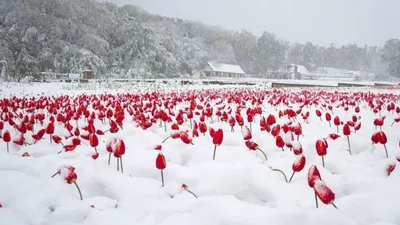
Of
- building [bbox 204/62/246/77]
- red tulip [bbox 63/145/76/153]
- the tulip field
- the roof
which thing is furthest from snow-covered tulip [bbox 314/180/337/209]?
the roof

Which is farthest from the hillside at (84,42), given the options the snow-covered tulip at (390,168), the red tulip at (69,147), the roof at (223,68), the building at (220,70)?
the snow-covered tulip at (390,168)

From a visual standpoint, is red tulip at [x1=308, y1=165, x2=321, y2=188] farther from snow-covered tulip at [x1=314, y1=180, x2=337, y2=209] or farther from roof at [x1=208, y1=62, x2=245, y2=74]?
roof at [x1=208, y1=62, x2=245, y2=74]

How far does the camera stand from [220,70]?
7725 centimetres

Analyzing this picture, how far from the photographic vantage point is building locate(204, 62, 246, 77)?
249 ft

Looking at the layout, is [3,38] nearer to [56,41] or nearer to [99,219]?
[56,41]

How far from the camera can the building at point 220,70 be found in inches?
2982

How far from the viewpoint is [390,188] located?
82.4 inches

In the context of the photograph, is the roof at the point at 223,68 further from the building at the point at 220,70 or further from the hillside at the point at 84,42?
the hillside at the point at 84,42

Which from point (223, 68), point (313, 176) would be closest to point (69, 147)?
point (313, 176)

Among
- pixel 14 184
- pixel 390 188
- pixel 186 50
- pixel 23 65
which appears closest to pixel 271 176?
pixel 390 188

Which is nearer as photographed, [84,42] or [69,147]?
[69,147]

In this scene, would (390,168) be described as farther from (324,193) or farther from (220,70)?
(220,70)

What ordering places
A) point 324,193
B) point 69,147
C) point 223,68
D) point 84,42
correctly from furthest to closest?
point 223,68
point 84,42
point 69,147
point 324,193

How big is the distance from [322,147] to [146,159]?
1.54 meters
